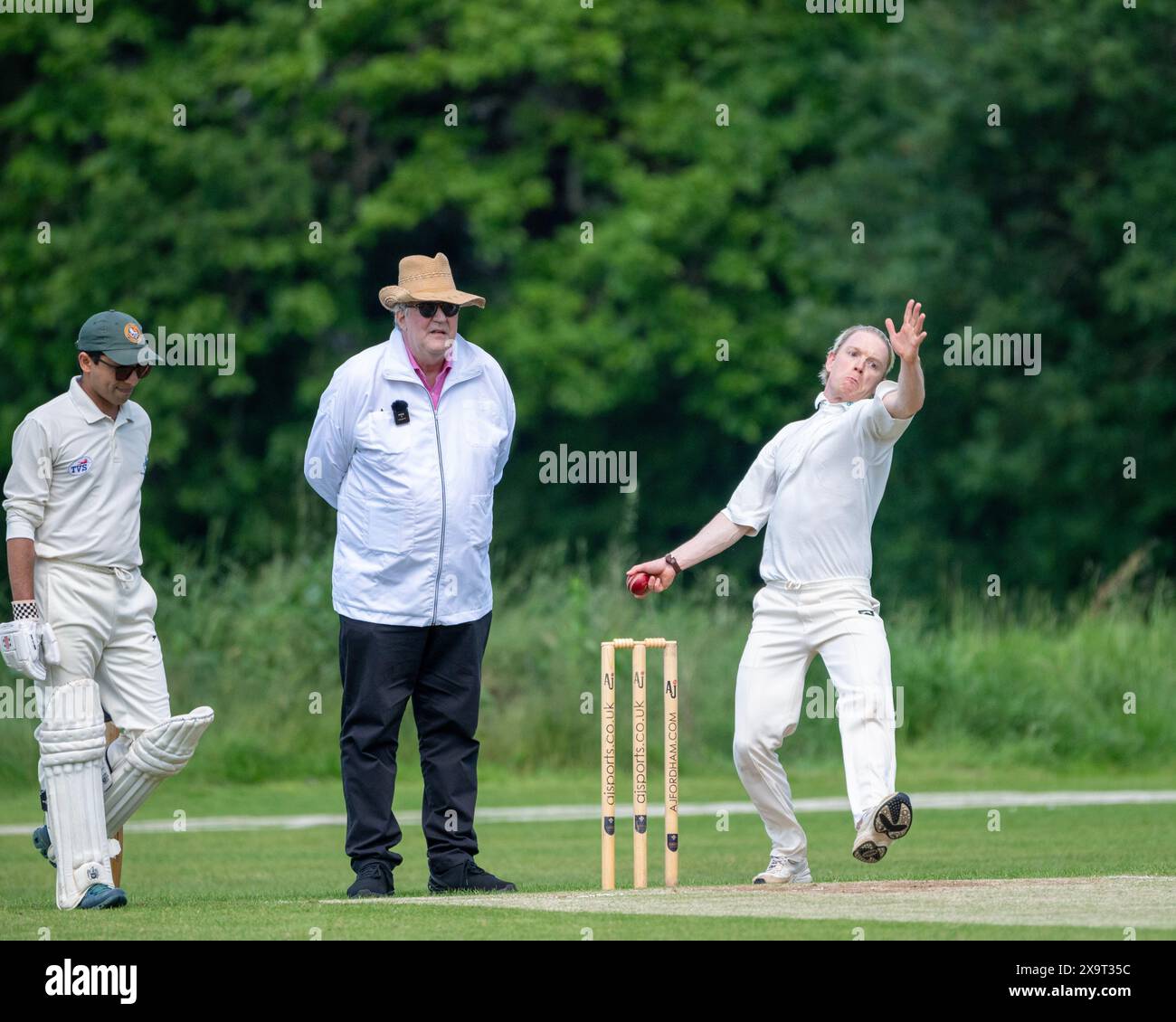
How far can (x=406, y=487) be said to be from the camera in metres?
8.16

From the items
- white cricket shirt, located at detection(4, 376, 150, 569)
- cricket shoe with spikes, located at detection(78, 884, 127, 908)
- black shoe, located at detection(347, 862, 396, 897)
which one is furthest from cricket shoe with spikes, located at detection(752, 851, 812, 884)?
white cricket shirt, located at detection(4, 376, 150, 569)

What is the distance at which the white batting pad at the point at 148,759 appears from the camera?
25.9ft

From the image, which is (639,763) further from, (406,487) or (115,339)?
(115,339)

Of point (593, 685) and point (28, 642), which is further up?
point (28, 642)

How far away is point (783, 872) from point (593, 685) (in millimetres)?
8841

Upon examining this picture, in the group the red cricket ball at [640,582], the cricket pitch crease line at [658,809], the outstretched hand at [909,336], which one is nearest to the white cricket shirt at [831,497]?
the outstretched hand at [909,336]

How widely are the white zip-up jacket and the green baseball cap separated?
743 millimetres

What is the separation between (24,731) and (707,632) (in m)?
5.61

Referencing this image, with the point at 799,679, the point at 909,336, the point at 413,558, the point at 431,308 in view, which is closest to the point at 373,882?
the point at 413,558

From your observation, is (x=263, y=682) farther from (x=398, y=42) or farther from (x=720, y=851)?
(x=398, y=42)

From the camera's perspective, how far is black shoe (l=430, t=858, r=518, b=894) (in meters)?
8.27

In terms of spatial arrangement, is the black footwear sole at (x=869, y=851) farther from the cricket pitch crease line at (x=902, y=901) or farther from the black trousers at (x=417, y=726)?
the black trousers at (x=417, y=726)

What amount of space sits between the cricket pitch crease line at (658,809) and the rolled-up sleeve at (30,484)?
5.91m

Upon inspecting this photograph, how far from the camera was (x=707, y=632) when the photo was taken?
1806 cm
